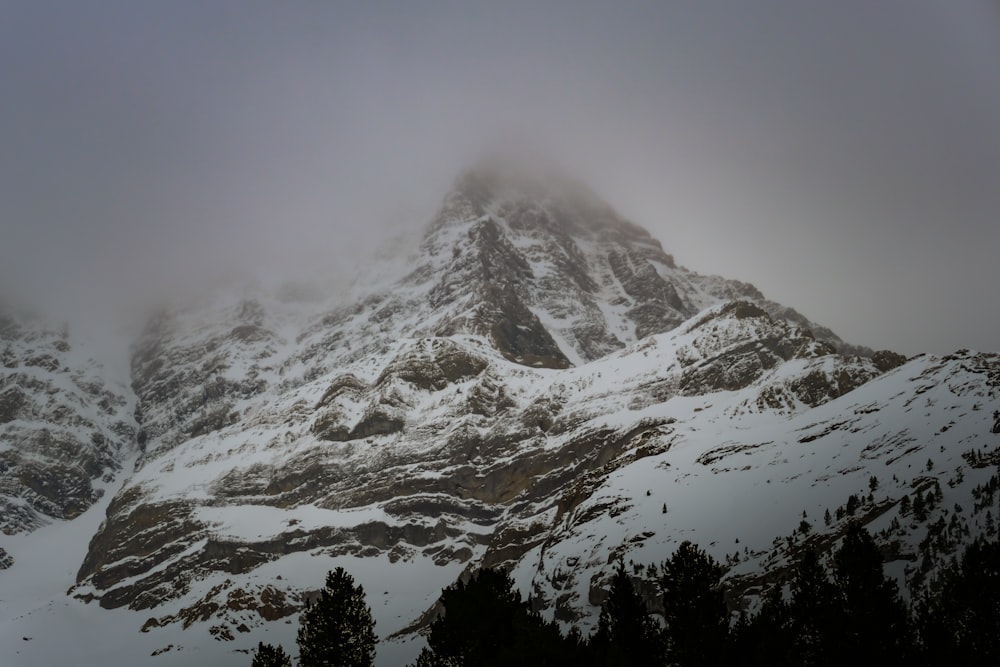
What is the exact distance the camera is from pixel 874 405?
15438 centimetres

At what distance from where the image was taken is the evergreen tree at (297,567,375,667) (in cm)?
7775

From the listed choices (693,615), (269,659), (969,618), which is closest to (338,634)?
(269,659)

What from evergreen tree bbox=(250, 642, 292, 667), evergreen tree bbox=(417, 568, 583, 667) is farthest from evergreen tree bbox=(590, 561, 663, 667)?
evergreen tree bbox=(250, 642, 292, 667)

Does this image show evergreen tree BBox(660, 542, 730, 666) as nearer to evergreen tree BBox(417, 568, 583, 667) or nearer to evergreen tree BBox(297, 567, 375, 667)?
evergreen tree BBox(417, 568, 583, 667)

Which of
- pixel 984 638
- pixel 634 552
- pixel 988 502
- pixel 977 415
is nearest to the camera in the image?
pixel 984 638

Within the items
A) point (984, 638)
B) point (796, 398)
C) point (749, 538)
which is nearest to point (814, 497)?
point (749, 538)

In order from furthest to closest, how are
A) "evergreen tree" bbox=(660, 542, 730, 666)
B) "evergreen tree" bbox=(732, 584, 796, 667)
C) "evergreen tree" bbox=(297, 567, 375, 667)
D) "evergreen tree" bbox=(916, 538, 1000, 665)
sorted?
"evergreen tree" bbox=(297, 567, 375, 667) → "evergreen tree" bbox=(660, 542, 730, 666) → "evergreen tree" bbox=(732, 584, 796, 667) → "evergreen tree" bbox=(916, 538, 1000, 665)

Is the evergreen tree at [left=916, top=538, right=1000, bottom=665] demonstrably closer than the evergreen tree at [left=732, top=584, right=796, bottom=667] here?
Yes

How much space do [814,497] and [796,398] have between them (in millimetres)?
74184

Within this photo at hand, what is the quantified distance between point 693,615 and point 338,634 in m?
29.0

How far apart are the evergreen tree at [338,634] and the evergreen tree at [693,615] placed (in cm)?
2478

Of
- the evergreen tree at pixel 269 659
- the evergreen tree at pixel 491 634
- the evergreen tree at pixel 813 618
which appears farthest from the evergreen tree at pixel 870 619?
the evergreen tree at pixel 269 659

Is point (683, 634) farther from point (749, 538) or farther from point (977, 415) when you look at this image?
point (977, 415)

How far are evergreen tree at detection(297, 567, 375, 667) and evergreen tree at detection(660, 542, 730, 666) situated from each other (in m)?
24.8
